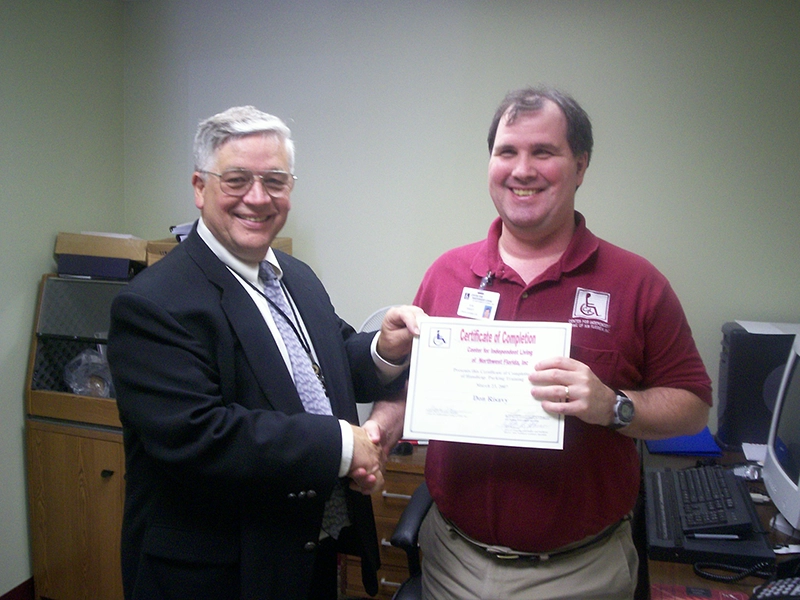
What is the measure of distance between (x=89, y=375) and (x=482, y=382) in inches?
85.1

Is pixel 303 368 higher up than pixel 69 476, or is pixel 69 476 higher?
pixel 303 368

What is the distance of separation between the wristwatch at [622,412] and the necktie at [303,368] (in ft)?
2.16

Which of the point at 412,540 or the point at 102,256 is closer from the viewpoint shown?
the point at 412,540

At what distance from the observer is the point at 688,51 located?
7.86 feet

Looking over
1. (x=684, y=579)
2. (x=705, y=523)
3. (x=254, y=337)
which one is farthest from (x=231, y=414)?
(x=705, y=523)

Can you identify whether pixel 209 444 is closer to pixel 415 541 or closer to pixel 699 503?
pixel 415 541

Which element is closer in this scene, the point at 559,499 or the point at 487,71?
the point at 559,499

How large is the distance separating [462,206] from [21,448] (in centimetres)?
231

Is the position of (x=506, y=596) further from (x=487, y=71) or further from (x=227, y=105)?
(x=227, y=105)

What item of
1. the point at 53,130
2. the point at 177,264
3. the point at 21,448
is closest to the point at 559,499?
the point at 177,264

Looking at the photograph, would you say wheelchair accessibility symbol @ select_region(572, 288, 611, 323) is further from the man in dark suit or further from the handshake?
the handshake

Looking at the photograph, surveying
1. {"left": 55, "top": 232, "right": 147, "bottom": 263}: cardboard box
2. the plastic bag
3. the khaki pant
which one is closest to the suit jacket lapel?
the khaki pant

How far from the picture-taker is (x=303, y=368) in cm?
138

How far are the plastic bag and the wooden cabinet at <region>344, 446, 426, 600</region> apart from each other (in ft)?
4.47
